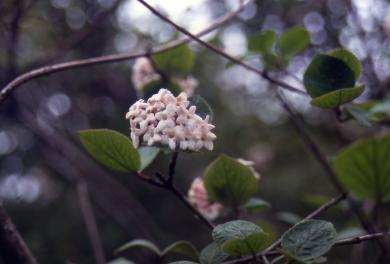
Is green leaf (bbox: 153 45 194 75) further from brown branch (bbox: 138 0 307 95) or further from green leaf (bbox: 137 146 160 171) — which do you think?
green leaf (bbox: 137 146 160 171)

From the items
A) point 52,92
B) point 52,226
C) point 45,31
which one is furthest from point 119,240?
point 45,31

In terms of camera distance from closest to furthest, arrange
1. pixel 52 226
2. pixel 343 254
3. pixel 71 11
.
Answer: pixel 343 254 < pixel 71 11 < pixel 52 226

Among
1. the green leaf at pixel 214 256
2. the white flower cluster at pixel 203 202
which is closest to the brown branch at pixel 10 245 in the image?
the green leaf at pixel 214 256

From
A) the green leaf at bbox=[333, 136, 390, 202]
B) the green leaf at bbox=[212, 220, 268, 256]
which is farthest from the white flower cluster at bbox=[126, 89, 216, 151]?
the green leaf at bbox=[333, 136, 390, 202]

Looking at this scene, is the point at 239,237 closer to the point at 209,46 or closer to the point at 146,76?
the point at 209,46

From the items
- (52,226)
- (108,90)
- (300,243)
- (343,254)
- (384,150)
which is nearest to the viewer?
(300,243)

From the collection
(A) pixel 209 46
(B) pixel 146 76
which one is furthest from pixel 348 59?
(B) pixel 146 76

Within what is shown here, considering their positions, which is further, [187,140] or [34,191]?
[34,191]

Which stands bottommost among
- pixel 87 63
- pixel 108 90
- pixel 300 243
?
pixel 300 243

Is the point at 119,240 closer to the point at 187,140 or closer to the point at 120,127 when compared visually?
the point at 120,127
